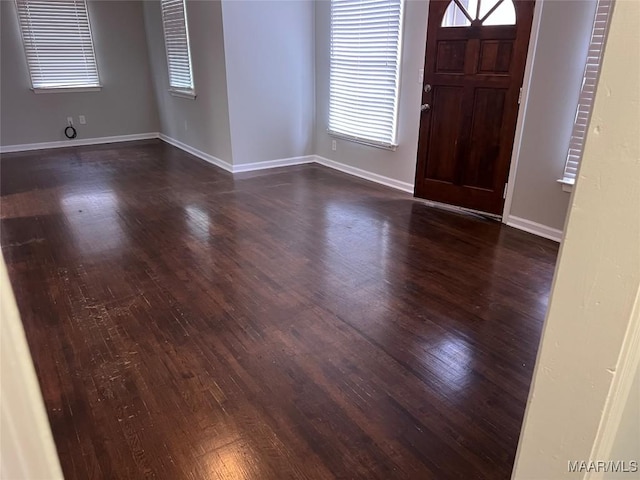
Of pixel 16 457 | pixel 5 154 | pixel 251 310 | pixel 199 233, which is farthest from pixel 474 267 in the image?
pixel 5 154

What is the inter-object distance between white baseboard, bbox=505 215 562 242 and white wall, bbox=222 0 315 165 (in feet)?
9.75

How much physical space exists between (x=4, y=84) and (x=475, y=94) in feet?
20.2

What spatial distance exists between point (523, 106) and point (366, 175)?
200cm

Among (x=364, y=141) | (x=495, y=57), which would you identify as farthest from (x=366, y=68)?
(x=495, y=57)

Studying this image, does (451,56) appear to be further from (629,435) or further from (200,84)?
(629,435)

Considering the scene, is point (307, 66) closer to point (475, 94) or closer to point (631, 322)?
point (475, 94)

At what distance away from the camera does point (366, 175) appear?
5.18 m

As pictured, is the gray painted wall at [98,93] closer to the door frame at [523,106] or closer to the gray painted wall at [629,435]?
the door frame at [523,106]

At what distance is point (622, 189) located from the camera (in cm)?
69

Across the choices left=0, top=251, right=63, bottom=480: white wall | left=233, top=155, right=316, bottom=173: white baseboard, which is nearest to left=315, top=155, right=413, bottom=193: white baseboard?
left=233, top=155, right=316, bottom=173: white baseboard

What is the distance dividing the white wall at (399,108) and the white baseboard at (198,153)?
1.20 meters

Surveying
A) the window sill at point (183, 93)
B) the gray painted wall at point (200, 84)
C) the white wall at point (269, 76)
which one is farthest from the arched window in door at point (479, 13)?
the window sill at point (183, 93)

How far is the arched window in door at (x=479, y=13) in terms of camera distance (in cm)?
343

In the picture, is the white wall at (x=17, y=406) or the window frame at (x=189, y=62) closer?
the white wall at (x=17, y=406)
